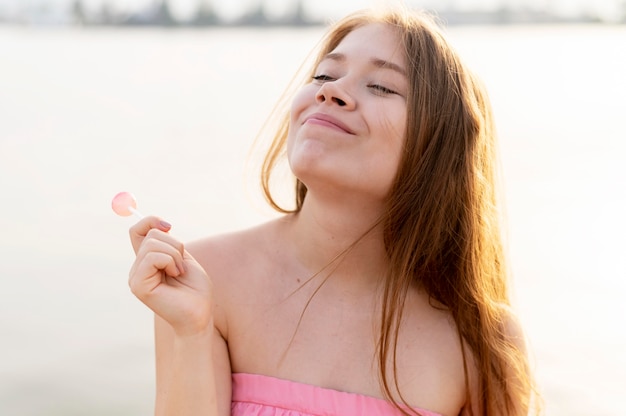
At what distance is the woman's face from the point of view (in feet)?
6.42

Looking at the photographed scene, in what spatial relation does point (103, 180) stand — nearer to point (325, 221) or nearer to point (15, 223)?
point (15, 223)

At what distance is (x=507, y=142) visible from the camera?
24.8 ft

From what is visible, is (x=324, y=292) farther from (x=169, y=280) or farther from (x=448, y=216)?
(x=169, y=280)

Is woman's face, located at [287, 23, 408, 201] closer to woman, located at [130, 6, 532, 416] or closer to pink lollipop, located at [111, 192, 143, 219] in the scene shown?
woman, located at [130, 6, 532, 416]

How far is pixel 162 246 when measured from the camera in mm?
1725

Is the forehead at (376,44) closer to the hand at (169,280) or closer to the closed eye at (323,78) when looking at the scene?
the closed eye at (323,78)

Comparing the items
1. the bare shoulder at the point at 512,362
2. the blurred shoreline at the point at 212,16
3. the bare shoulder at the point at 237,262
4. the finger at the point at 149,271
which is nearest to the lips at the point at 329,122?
the bare shoulder at the point at 237,262

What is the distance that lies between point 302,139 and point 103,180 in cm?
407

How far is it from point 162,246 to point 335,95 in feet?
1.75

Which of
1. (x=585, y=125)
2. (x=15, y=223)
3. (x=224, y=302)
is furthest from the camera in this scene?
(x=585, y=125)

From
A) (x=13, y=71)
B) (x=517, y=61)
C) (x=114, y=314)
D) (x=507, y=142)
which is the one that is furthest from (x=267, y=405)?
(x=517, y=61)

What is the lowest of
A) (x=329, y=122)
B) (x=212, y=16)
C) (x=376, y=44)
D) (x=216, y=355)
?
(x=216, y=355)

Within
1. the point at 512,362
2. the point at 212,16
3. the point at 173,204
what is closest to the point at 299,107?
the point at 512,362

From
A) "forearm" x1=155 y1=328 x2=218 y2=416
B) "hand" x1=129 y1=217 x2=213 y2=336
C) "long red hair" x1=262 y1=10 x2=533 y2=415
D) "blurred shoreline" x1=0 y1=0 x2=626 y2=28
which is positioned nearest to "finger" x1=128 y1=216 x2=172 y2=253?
"hand" x1=129 y1=217 x2=213 y2=336
